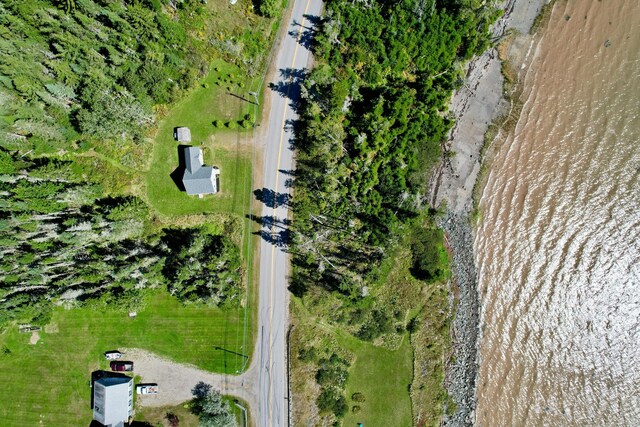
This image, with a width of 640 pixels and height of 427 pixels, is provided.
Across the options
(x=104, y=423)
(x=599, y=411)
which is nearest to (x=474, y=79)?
(x=599, y=411)

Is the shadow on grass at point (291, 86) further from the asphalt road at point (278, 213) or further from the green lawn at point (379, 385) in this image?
the green lawn at point (379, 385)

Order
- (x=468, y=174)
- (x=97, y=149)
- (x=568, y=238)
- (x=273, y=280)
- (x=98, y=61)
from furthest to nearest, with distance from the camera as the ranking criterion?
1. (x=468, y=174)
2. (x=568, y=238)
3. (x=97, y=149)
4. (x=273, y=280)
5. (x=98, y=61)

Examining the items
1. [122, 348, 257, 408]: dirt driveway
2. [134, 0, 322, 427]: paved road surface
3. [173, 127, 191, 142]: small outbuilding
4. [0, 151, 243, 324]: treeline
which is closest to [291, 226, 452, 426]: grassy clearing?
[134, 0, 322, 427]: paved road surface

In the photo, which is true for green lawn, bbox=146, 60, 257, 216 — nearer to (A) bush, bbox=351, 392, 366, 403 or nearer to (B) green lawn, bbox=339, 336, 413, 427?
(B) green lawn, bbox=339, 336, 413, 427

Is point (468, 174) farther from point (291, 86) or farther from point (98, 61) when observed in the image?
point (98, 61)

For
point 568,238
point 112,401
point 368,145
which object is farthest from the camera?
point 568,238

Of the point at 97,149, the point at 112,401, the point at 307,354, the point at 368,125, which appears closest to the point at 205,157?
the point at 97,149
